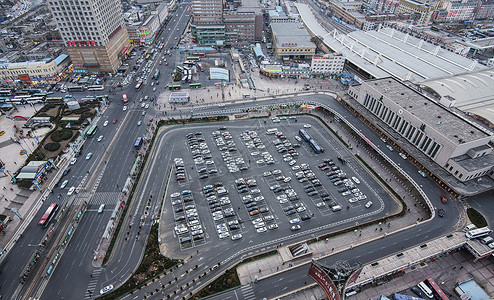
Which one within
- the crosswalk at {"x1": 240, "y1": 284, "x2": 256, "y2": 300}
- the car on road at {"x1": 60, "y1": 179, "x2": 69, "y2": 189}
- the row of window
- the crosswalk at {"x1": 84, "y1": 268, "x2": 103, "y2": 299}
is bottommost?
the crosswalk at {"x1": 240, "y1": 284, "x2": 256, "y2": 300}

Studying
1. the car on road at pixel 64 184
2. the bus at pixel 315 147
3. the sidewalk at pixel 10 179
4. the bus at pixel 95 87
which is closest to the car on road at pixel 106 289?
the sidewalk at pixel 10 179

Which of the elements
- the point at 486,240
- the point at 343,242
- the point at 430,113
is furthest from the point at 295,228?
the point at 430,113

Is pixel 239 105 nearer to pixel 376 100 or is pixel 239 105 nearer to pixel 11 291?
pixel 376 100

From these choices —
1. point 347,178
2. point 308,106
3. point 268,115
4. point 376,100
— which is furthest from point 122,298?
point 376,100

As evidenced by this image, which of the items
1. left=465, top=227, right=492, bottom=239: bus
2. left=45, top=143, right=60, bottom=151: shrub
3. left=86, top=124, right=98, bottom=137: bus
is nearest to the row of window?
left=465, top=227, right=492, bottom=239: bus

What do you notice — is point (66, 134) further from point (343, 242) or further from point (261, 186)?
point (343, 242)

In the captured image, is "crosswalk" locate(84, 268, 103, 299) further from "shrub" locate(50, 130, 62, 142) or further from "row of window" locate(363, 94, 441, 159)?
"row of window" locate(363, 94, 441, 159)
